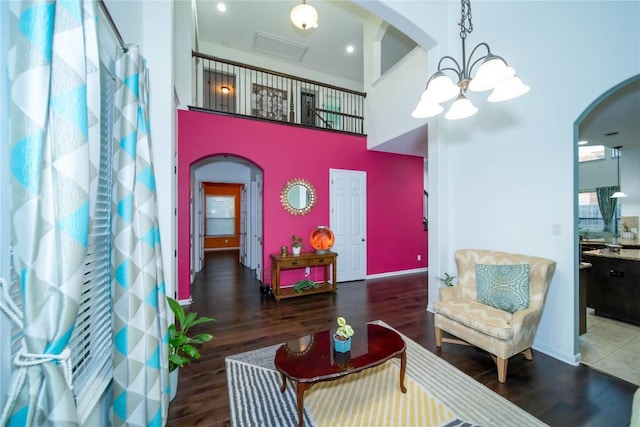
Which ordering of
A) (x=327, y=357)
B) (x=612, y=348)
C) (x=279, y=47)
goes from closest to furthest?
1. (x=327, y=357)
2. (x=612, y=348)
3. (x=279, y=47)

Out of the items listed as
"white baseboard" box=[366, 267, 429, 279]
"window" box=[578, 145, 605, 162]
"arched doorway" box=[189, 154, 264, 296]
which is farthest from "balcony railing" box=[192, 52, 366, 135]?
"window" box=[578, 145, 605, 162]

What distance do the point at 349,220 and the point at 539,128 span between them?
327 centimetres

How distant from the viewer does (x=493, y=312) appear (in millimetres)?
2383

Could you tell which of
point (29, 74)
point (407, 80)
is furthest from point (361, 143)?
point (29, 74)

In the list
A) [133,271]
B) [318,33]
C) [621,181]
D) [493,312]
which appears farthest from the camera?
[621,181]

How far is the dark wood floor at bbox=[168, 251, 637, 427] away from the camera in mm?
1828

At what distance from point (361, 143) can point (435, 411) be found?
454 cm

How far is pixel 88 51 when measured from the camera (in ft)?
3.51

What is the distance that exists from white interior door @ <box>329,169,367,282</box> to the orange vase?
0.45m

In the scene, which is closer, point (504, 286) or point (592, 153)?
point (504, 286)

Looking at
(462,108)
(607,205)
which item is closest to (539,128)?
(462,108)

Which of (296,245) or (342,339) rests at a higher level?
(296,245)

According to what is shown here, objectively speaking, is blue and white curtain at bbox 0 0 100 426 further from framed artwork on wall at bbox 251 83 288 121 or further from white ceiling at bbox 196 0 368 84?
framed artwork on wall at bbox 251 83 288 121

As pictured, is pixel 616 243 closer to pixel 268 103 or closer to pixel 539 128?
pixel 539 128
